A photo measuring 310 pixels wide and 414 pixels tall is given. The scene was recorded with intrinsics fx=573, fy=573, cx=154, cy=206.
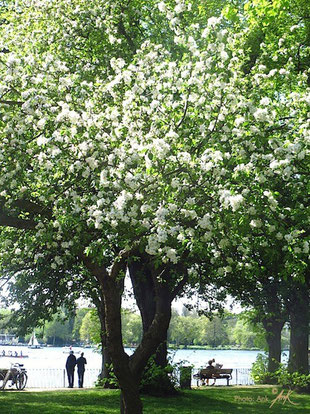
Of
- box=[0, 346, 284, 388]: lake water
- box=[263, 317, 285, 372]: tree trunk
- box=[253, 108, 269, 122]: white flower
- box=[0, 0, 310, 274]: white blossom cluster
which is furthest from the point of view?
box=[0, 346, 284, 388]: lake water

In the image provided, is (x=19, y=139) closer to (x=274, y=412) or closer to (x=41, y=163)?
(x=41, y=163)

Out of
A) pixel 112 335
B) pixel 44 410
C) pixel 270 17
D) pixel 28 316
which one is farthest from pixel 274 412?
pixel 270 17

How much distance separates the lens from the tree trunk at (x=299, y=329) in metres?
25.1

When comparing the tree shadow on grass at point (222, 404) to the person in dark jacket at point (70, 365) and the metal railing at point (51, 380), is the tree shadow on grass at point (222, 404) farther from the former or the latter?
the metal railing at point (51, 380)

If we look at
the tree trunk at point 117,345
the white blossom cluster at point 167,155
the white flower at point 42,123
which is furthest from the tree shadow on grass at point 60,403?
the white flower at point 42,123

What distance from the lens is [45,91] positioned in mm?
11227

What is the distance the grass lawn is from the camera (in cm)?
1658

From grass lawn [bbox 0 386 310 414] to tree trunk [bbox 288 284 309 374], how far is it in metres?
2.35

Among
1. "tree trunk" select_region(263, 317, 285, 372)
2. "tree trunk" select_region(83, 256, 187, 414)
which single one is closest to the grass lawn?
"tree trunk" select_region(83, 256, 187, 414)

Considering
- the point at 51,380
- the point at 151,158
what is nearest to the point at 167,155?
the point at 151,158

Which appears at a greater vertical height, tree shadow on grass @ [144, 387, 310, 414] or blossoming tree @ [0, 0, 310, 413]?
blossoming tree @ [0, 0, 310, 413]

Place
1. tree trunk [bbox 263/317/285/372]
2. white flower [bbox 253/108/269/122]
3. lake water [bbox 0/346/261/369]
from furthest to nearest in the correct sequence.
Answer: lake water [bbox 0/346/261/369], tree trunk [bbox 263/317/285/372], white flower [bbox 253/108/269/122]

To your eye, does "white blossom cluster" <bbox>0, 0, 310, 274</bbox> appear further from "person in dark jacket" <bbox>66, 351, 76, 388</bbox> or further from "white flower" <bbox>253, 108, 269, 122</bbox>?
"person in dark jacket" <bbox>66, 351, 76, 388</bbox>

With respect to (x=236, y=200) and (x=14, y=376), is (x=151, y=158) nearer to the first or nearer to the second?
(x=236, y=200)
